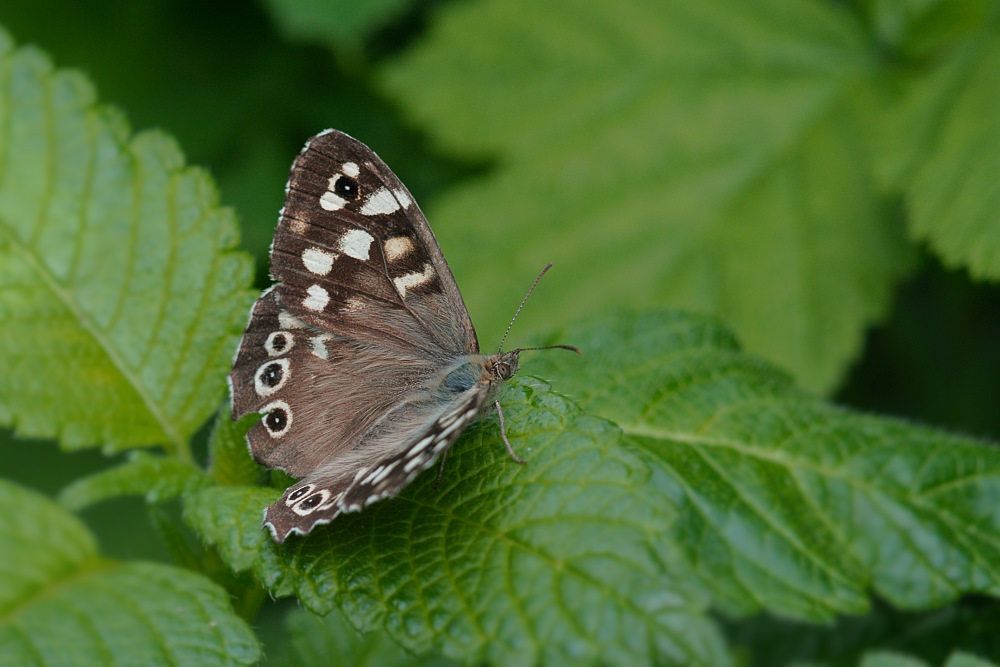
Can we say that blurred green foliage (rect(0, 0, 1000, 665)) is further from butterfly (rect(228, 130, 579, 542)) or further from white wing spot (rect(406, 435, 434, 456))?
white wing spot (rect(406, 435, 434, 456))

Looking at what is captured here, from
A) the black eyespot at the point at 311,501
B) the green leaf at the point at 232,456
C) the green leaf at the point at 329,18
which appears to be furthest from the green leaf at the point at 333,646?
the green leaf at the point at 329,18

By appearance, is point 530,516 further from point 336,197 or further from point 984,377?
point 984,377

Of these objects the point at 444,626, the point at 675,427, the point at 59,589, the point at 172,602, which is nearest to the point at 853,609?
the point at 675,427

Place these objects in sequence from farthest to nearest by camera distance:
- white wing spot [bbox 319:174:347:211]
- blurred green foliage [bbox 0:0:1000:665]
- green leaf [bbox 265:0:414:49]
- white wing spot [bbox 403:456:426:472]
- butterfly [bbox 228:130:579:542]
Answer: green leaf [bbox 265:0:414:49] → blurred green foliage [bbox 0:0:1000:665] → white wing spot [bbox 319:174:347:211] → butterfly [bbox 228:130:579:542] → white wing spot [bbox 403:456:426:472]

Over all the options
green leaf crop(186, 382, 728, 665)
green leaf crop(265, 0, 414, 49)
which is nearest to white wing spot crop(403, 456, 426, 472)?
green leaf crop(186, 382, 728, 665)

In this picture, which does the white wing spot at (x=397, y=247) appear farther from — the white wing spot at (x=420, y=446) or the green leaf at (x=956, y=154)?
the green leaf at (x=956, y=154)

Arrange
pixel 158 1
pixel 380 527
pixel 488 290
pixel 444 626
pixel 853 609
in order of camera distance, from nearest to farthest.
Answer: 1. pixel 444 626
2. pixel 380 527
3. pixel 853 609
4. pixel 488 290
5. pixel 158 1
